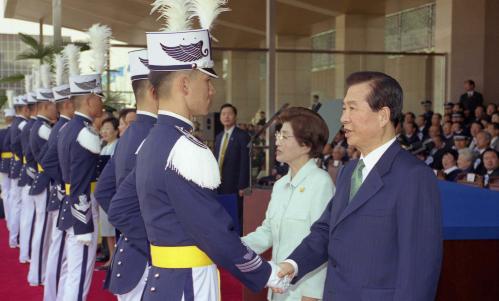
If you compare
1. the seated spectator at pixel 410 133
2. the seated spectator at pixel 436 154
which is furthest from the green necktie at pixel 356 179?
the seated spectator at pixel 410 133

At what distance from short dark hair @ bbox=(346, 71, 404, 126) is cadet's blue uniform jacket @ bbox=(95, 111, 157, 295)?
1131 mm

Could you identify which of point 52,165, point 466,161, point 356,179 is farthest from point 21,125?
point 356,179

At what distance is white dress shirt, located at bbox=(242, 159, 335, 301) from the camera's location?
260 cm

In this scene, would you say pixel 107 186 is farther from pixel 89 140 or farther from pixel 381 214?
pixel 381 214

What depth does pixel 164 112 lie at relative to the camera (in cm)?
222

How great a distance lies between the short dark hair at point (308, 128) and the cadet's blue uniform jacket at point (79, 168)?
1832 mm

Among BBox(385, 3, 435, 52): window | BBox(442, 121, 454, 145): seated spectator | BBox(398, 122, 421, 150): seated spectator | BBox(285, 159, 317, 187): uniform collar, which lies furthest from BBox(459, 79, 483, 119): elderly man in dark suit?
BBox(285, 159, 317, 187): uniform collar

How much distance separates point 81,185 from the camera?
4.21 meters

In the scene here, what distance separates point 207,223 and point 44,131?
173 inches

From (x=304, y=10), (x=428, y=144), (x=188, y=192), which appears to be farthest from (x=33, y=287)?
(x=304, y=10)

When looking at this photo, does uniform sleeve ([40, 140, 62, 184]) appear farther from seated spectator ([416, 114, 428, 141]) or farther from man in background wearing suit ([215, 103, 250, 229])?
seated spectator ([416, 114, 428, 141])

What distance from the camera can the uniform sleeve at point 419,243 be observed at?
1.79 m

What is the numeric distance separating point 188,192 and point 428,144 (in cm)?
745

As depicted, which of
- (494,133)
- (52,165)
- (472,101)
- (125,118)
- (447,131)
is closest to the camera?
(52,165)
